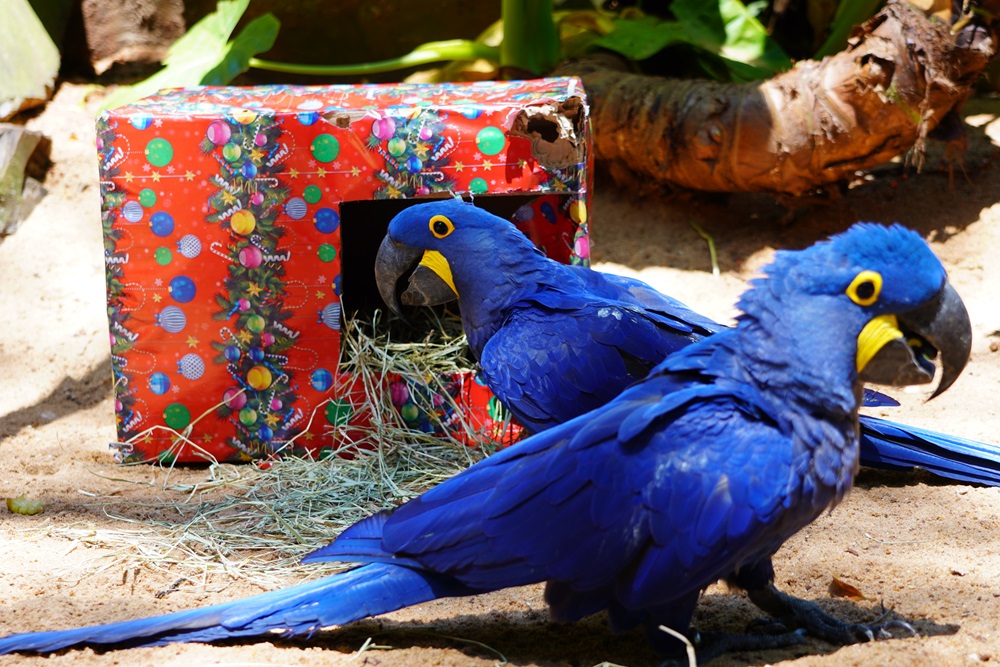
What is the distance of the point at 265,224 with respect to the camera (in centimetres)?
280

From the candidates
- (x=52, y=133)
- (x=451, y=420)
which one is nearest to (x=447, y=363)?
(x=451, y=420)

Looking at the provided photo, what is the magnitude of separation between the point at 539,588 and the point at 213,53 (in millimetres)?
3351

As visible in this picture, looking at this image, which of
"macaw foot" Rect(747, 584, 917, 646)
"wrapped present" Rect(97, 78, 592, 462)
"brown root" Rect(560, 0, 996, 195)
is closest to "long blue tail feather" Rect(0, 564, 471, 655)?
"macaw foot" Rect(747, 584, 917, 646)

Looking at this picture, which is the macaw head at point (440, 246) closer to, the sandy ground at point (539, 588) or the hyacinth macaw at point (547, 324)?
the hyacinth macaw at point (547, 324)

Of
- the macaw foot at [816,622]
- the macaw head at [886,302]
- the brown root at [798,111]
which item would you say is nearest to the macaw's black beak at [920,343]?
the macaw head at [886,302]

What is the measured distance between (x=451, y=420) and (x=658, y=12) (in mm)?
3456

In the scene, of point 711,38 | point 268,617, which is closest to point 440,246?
point 268,617

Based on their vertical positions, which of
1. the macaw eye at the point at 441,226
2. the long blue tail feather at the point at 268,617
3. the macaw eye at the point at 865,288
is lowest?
the long blue tail feather at the point at 268,617

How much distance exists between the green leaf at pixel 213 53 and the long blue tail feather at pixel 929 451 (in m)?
3.22

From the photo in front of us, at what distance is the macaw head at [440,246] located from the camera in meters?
2.60

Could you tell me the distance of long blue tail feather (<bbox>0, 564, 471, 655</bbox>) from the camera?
1.78 m

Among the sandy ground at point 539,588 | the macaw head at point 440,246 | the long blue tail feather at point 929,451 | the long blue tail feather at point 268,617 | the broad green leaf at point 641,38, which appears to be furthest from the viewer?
the broad green leaf at point 641,38

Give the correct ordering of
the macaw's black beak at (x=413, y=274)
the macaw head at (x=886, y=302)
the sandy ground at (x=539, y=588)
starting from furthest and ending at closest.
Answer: the macaw's black beak at (x=413, y=274), the sandy ground at (x=539, y=588), the macaw head at (x=886, y=302)

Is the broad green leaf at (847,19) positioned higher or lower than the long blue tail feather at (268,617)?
higher
